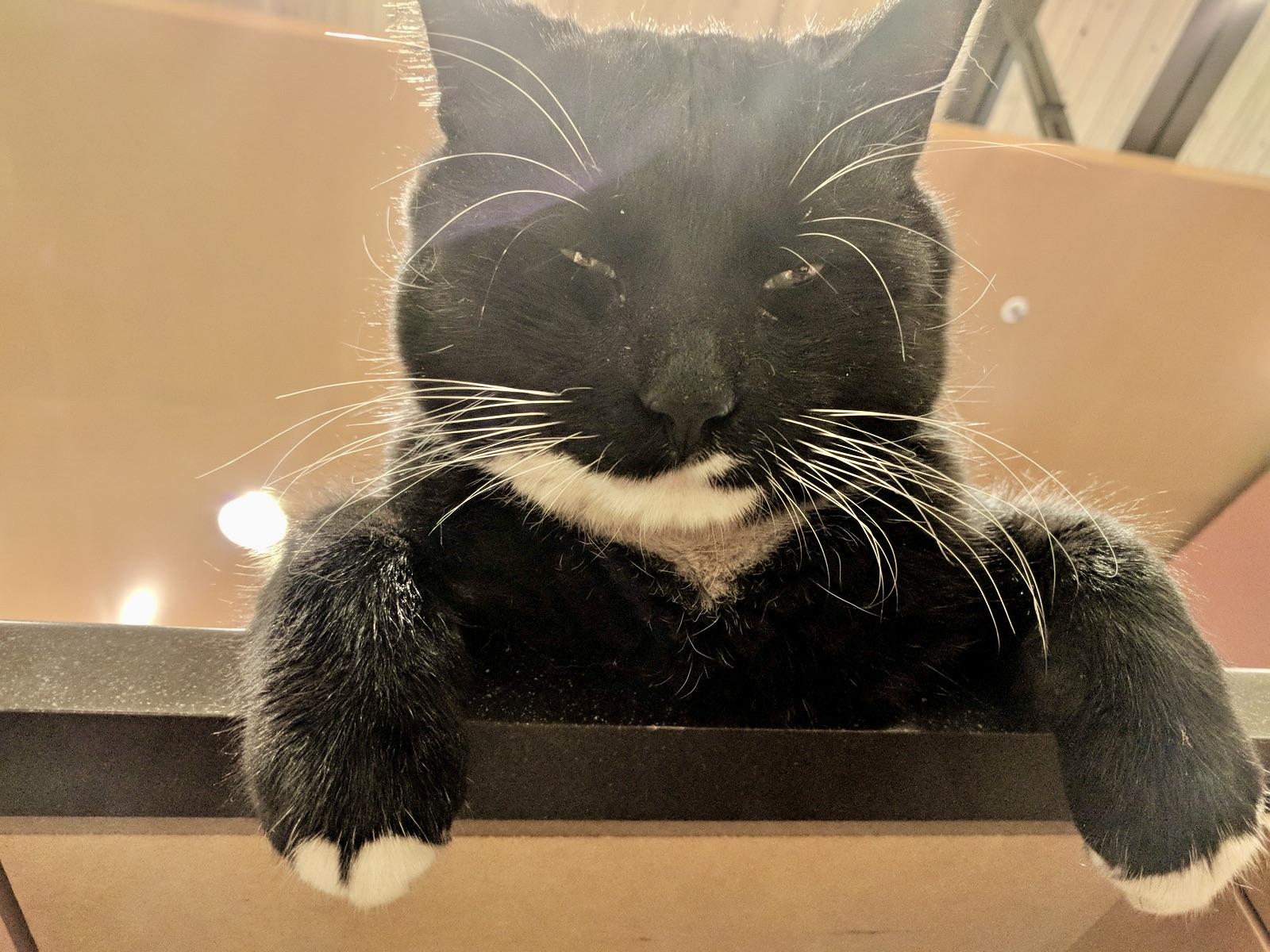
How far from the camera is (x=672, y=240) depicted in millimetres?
521

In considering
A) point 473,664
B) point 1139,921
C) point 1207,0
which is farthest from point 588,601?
point 1207,0

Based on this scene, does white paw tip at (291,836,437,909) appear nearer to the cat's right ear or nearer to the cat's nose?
the cat's nose

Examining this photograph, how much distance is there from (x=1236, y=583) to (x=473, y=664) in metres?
1.62

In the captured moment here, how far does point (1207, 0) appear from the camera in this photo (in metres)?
1.53

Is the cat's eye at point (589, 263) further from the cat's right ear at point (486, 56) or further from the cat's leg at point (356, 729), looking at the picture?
the cat's leg at point (356, 729)

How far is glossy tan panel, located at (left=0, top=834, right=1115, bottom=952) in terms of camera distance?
57 cm

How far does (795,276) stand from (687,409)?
0.46ft

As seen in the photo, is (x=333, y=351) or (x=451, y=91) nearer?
(x=451, y=91)

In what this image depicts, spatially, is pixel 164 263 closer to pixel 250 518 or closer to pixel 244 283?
pixel 244 283

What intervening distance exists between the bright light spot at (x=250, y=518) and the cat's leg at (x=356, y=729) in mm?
362

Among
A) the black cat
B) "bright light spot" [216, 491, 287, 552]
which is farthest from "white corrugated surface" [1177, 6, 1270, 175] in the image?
"bright light spot" [216, 491, 287, 552]

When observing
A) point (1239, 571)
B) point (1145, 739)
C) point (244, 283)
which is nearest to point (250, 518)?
point (244, 283)

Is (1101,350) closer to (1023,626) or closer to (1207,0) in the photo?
(1207,0)

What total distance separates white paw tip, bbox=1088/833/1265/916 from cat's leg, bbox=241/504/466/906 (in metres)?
0.45
